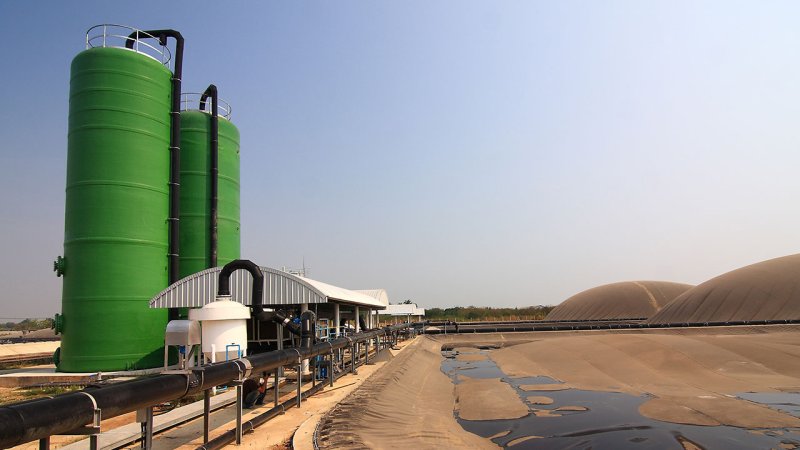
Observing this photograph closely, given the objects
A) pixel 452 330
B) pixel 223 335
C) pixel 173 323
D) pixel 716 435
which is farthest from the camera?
pixel 452 330

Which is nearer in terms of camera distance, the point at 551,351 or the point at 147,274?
the point at 147,274

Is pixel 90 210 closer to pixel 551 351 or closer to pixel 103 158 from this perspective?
pixel 103 158

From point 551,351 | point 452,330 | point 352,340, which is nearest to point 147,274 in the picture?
point 352,340

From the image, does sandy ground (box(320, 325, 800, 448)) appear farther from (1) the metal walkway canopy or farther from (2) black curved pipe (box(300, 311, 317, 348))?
(1) the metal walkway canopy

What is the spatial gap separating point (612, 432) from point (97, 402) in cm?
1136

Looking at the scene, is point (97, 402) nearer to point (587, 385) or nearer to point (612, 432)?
point (612, 432)

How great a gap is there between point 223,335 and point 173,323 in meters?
4.29

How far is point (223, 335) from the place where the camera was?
1550cm

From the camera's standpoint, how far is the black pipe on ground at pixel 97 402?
507 cm

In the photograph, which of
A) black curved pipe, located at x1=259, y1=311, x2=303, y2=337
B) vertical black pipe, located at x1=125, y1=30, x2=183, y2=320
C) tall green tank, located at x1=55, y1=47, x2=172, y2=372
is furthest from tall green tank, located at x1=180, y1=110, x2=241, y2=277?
black curved pipe, located at x1=259, y1=311, x2=303, y2=337

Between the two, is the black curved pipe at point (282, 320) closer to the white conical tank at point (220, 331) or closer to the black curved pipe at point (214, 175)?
the white conical tank at point (220, 331)

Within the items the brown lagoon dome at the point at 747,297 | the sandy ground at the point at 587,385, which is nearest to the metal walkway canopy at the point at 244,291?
the sandy ground at the point at 587,385

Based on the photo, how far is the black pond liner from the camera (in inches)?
475

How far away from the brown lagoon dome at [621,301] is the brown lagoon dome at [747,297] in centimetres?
2089
